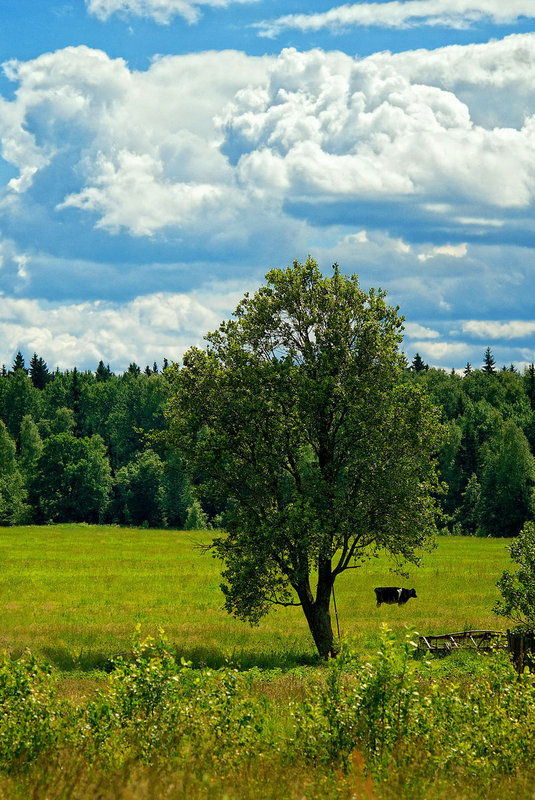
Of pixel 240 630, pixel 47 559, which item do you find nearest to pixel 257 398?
pixel 240 630

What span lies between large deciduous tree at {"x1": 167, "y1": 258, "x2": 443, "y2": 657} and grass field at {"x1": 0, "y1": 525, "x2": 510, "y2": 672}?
352cm

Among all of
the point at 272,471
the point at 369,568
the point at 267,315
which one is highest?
the point at 267,315

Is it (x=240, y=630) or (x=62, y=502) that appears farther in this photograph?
(x=62, y=502)

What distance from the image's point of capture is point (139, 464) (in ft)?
436

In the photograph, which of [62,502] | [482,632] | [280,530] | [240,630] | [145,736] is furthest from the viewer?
[62,502]

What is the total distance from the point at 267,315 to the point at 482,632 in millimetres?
16393

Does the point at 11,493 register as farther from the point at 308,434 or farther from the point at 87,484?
the point at 308,434

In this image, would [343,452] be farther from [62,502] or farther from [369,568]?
[62,502]

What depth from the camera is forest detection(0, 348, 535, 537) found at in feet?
359

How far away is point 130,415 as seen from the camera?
16350cm

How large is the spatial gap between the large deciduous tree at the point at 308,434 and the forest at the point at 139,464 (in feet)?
187

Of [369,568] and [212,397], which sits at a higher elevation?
[212,397]

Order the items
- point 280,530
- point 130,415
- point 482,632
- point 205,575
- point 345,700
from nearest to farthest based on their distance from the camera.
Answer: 1. point 345,700
2. point 280,530
3. point 482,632
4. point 205,575
5. point 130,415

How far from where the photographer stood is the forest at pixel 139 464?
359 ft
